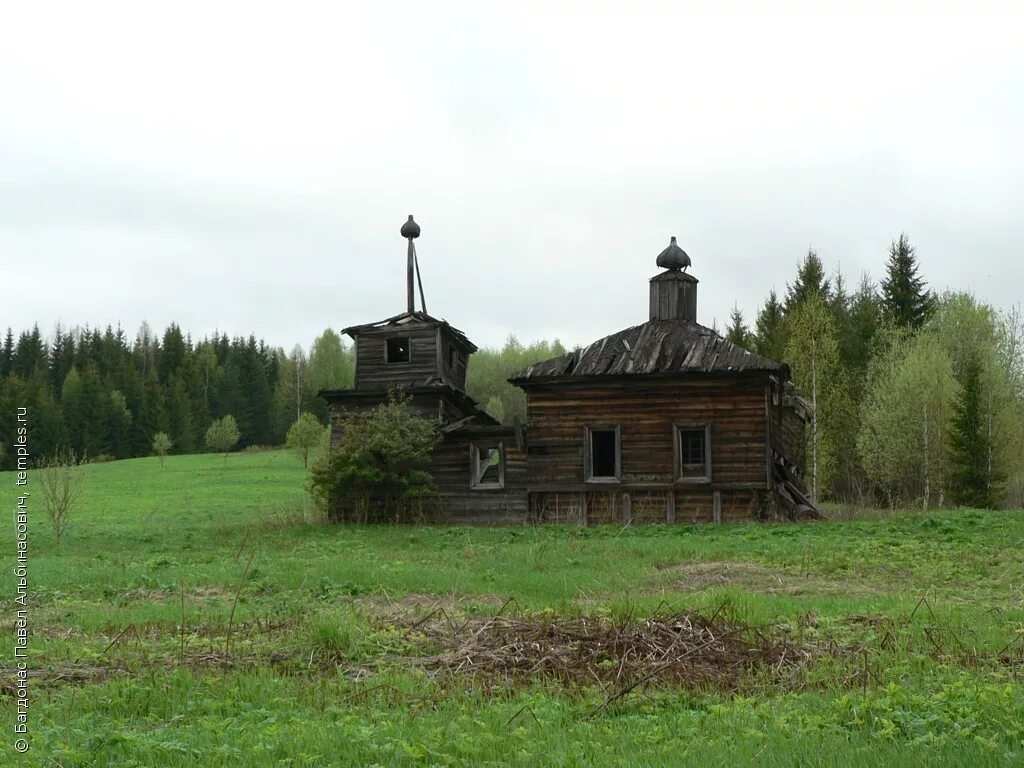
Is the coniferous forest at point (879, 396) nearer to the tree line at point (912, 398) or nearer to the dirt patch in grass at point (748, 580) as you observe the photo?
the tree line at point (912, 398)

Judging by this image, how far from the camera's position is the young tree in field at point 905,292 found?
188ft

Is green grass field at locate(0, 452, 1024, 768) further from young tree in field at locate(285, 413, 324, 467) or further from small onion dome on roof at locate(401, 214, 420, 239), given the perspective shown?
young tree in field at locate(285, 413, 324, 467)

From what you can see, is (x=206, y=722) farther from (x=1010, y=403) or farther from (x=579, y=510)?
(x=1010, y=403)

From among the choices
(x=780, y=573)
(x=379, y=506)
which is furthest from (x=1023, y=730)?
(x=379, y=506)

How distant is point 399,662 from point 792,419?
3000 centimetres

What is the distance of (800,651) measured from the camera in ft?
32.2

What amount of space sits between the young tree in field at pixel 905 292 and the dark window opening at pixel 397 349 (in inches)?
1252

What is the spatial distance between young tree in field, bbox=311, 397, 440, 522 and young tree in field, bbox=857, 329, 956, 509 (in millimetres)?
22380

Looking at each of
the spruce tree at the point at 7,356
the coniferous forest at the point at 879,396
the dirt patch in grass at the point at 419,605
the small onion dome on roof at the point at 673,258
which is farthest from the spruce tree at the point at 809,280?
the spruce tree at the point at 7,356

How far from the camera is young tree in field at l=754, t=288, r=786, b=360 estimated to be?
54.7 meters

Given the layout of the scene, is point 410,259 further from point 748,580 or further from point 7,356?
point 7,356

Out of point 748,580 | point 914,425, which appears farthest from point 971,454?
point 748,580

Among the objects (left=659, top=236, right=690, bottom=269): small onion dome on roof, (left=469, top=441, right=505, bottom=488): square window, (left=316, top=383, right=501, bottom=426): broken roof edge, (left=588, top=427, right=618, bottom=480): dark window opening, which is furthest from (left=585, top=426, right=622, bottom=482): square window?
(left=659, top=236, right=690, bottom=269): small onion dome on roof

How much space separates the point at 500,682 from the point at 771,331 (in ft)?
169
